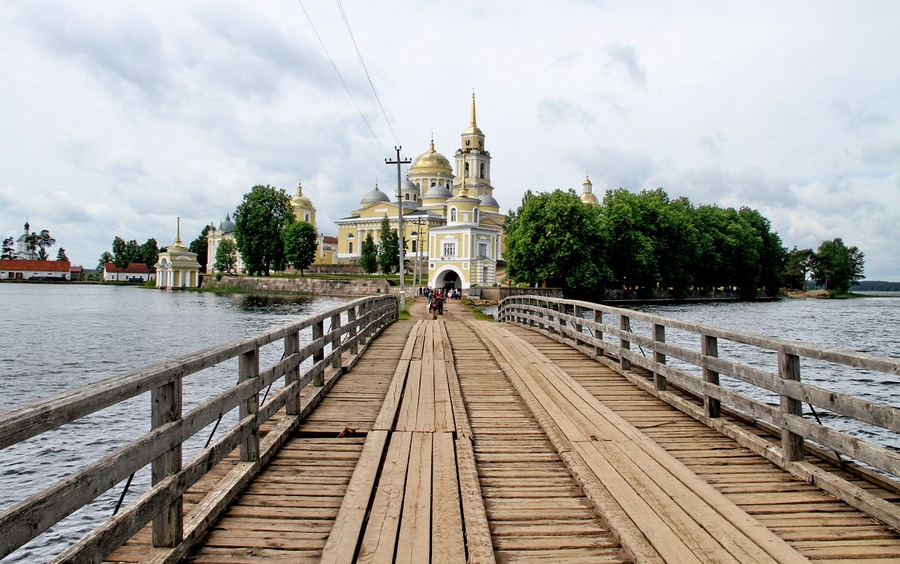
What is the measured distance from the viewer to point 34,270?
14825 centimetres

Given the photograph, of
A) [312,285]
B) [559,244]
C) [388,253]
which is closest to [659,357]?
[559,244]

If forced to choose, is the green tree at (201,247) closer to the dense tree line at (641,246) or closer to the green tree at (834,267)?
the dense tree line at (641,246)

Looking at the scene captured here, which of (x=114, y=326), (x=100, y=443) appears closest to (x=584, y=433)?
(x=100, y=443)

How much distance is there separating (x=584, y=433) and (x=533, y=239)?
5488 centimetres

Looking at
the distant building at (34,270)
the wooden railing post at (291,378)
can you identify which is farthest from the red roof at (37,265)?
the wooden railing post at (291,378)

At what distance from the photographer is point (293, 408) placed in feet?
24.1

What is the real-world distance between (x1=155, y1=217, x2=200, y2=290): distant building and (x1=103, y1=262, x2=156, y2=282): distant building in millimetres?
46806

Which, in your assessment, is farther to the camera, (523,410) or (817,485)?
(523,410)

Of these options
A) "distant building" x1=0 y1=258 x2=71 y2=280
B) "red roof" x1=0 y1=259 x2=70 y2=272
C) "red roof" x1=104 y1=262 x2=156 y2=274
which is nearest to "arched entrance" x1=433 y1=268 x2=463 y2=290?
"red roof" x1=104 y1=262 x2=156 y2=274

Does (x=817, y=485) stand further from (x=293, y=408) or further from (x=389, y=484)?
(x=293, y=408)

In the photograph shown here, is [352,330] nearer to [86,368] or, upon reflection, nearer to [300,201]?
[86,368]

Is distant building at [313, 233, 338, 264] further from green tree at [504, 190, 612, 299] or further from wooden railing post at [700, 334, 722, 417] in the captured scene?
wooden railing post at [700, 334, 722, 417]

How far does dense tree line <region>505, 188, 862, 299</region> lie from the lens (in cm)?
6066

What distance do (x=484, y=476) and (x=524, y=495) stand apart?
55cm
